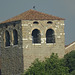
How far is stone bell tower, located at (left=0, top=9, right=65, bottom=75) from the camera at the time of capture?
74.8 m

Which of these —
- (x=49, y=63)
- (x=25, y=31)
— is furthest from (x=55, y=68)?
(x=25, y=31)

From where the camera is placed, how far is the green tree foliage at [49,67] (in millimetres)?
73000

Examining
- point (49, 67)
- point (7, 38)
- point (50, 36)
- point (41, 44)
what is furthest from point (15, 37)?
point (49, 67)

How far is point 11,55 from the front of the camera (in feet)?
254

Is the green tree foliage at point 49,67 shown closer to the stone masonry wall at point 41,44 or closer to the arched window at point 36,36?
the stone masonry wall at point 41,44

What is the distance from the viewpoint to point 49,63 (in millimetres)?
74188

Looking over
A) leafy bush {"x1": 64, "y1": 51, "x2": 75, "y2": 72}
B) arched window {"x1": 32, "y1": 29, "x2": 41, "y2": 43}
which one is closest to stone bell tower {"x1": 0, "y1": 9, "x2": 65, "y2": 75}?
arched window {"x1": 32, "y1": 29, "x2": 41, "y2": 43}

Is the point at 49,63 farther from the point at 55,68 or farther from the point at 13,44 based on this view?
the point at 13,44

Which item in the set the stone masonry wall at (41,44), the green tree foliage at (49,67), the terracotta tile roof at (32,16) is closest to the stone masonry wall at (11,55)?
the stone masonry wall at (41,44)

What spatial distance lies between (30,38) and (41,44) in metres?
1.68

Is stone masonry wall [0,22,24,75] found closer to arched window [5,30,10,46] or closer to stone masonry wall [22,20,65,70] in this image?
arched window [5,30,10,46]

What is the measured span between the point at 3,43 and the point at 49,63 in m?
8.41

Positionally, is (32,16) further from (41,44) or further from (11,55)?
(11,55)

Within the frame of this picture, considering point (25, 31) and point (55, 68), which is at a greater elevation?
point (25, 31)
